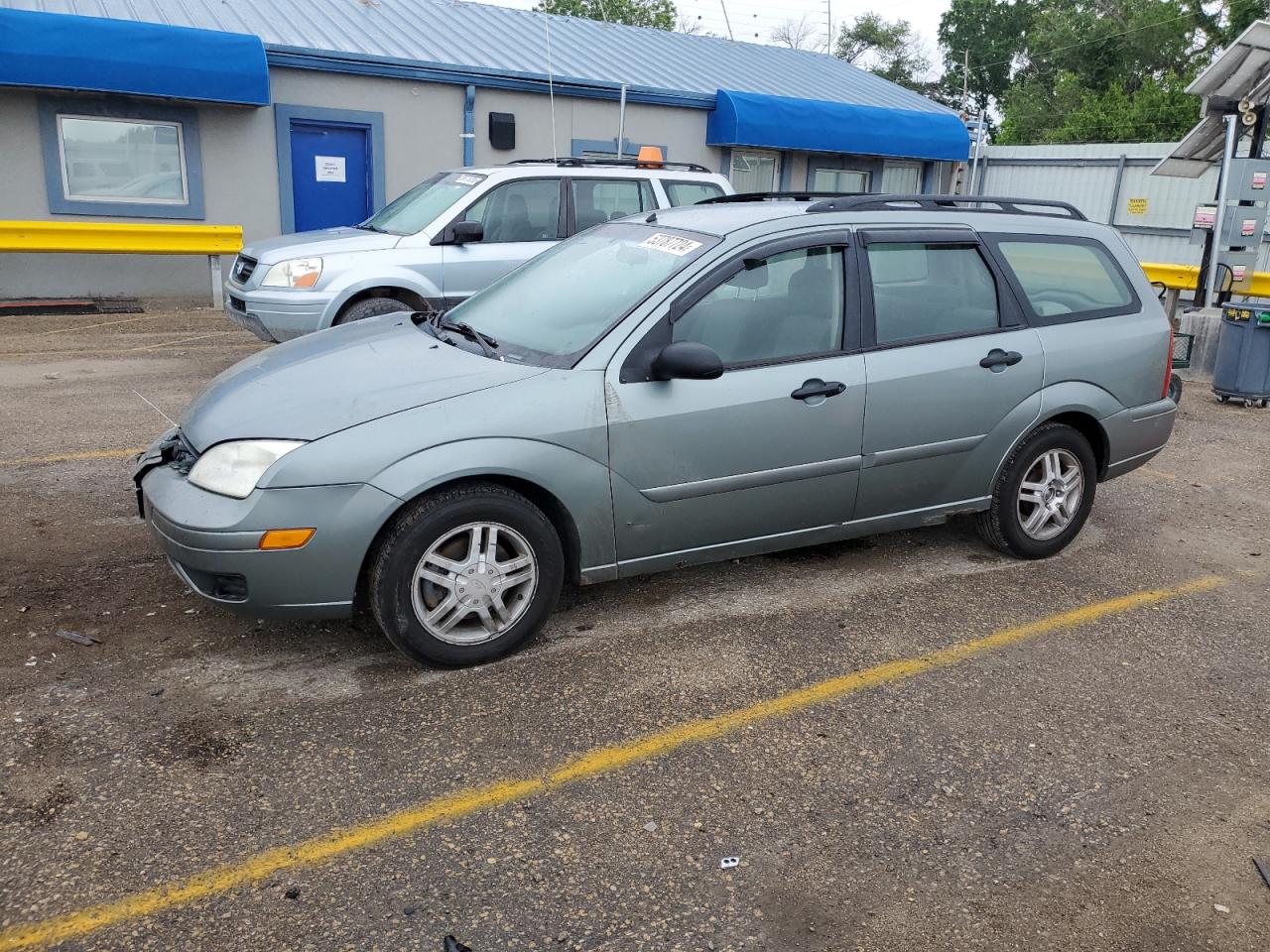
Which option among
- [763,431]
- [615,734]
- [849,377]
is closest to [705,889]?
[615,734]

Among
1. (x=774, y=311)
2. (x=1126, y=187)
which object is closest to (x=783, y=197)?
(x=774, y=311)

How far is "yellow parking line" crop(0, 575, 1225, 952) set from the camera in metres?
2.68

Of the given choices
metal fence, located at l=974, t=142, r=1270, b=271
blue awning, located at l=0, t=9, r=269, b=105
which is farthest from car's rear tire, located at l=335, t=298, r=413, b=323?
metal fence, located at l=974, t=142, r=1270, b=271

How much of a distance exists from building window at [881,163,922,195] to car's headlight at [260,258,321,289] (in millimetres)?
14075

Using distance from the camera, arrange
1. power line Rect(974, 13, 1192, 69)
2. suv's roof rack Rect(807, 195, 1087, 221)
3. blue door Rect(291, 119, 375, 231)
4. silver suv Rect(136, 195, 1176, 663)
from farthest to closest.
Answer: power line Rect(974, 13, 1192, 69) → blue door Rect(291, 119, 375, 231) → suv's roof rack Rect(807, 195, 1087, 221) → silver suv Rect(136, 195, 1176, 663)

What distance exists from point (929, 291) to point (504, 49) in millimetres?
12971

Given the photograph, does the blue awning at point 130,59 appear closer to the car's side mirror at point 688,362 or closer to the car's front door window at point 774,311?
the car's front door window at point 774,311

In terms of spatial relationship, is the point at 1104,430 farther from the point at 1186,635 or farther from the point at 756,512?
the point at 756,512

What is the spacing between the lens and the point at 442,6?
57.2 ft

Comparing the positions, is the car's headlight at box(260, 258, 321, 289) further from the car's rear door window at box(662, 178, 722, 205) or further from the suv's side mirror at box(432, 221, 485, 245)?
the car's rear door window at box(662, 178, 722, 205)

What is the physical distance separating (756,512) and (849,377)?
720 millimetres

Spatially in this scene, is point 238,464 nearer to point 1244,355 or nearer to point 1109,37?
point 1244,355

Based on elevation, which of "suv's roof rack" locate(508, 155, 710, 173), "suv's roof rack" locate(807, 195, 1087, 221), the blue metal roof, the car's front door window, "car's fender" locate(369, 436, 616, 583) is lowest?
"car's fender" locate(369, 436, 616, 583)

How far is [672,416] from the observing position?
4.18 meters
